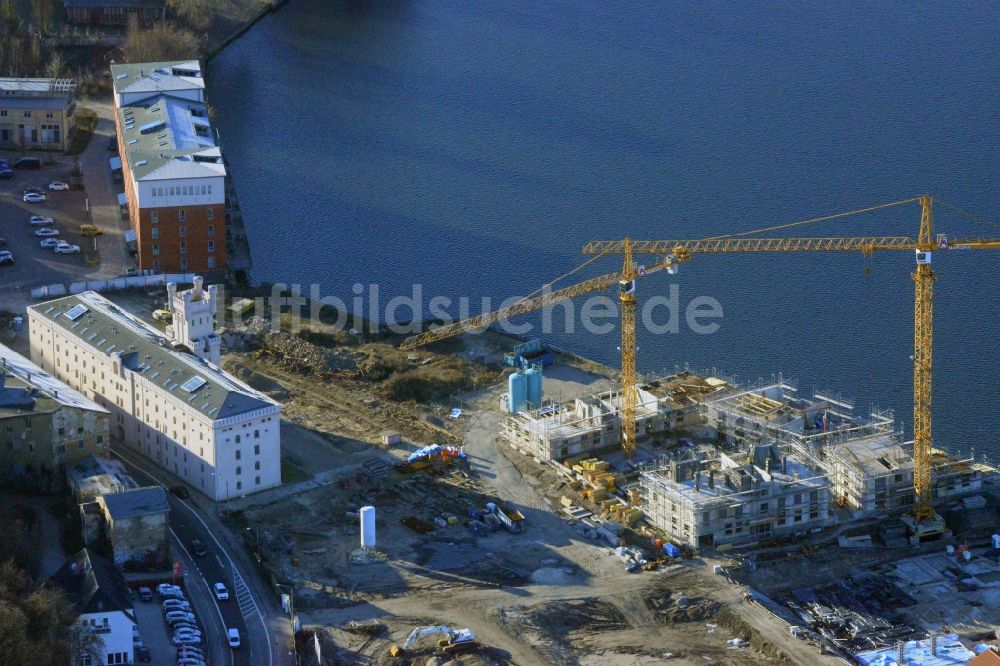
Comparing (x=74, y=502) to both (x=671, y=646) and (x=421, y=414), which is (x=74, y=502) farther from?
(x=671, y=646)

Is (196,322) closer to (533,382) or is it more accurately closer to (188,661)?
(533,382)

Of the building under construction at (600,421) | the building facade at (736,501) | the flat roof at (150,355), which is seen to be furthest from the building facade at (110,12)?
the building facade at (736,501)

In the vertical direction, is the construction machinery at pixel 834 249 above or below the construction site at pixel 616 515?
above

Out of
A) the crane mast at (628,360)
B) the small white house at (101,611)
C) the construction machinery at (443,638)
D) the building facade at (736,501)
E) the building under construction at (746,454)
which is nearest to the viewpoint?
the small white house at (101,611)

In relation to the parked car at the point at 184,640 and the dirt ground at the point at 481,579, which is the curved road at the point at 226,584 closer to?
the parked car at the point at 184,640

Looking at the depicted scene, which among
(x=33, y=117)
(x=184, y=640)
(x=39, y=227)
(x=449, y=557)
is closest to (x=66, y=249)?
(x=39, y=227)

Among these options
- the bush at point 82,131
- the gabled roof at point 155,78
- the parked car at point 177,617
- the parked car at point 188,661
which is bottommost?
the parked car at point 188,661

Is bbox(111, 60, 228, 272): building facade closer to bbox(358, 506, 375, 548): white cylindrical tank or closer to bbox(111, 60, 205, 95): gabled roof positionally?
bbox(111, 60, 205, 95): gabled roof
